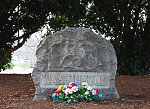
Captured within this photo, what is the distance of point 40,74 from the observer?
212 inches

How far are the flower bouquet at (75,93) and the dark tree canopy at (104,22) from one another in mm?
5383

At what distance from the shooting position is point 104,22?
12.0m

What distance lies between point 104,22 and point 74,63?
279 inches

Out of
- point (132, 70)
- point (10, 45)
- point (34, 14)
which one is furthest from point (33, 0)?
point (132, 70)

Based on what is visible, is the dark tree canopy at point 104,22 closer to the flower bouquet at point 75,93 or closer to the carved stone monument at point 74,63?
the carved stone monument at point 74,63

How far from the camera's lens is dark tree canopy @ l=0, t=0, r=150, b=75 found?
33.1 feet

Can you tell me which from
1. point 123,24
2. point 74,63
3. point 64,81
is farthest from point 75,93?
point 123,24

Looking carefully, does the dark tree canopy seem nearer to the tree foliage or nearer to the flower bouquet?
the tree foliage

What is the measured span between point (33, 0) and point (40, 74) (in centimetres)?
527

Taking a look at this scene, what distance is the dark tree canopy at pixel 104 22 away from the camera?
1009 centimetres

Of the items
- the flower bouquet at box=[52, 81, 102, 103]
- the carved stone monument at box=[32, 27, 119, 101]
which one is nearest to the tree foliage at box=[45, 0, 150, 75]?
the carved stone monument at box=[32, 27, 119, 101]

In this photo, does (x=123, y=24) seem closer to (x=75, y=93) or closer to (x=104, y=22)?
(x=104, y=22)

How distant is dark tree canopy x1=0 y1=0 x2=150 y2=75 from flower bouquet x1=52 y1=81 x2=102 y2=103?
212 inches

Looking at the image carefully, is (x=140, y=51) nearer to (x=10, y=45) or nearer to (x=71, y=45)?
(x=10, y=45)
